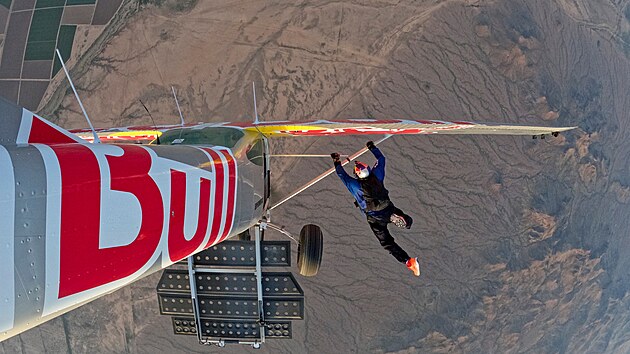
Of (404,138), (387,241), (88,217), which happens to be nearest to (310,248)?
(387,241)

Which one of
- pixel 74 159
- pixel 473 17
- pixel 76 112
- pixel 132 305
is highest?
pixel 473 17

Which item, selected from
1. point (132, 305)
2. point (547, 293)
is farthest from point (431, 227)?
point (132, 305)

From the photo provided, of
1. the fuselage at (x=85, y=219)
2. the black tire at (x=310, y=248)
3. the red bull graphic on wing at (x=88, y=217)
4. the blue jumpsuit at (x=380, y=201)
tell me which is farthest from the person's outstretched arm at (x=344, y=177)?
the red bull graphic on wing at (x=88, y=217)

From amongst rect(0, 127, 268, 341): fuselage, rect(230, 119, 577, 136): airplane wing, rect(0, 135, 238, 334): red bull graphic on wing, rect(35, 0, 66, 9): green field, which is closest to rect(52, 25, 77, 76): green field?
rect(35, 0, 66, 9): green field

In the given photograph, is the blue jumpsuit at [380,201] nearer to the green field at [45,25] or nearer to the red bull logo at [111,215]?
the red bull logo at [111,215]

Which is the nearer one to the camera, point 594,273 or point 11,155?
point 11,155

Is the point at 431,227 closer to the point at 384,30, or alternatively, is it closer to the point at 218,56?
the point at 384,30

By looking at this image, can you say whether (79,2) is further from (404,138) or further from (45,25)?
(404,138)
